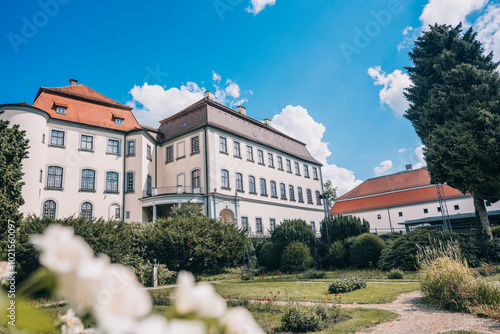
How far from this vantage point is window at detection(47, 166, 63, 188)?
23.1m

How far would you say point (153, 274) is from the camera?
1502 cm

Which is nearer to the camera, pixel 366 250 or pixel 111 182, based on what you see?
pixel 366 250

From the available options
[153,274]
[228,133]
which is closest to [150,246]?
[153,274]

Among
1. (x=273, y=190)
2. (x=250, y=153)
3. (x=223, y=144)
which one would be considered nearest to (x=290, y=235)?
(x=223, y=144)

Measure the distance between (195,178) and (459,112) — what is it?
1953cm

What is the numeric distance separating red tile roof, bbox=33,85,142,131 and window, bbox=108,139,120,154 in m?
1.13

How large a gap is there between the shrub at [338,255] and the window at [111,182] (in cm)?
1728

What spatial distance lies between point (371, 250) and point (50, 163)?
22.7 metres

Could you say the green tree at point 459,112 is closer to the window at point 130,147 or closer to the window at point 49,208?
the window at point 130,147

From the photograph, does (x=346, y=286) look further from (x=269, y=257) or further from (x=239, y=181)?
(x=239, y=181)

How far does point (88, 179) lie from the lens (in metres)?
24.9

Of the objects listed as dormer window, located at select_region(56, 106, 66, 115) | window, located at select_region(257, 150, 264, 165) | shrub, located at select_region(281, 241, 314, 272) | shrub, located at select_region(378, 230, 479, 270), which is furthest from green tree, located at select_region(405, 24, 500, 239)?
dormer window, located at select_region(56, 106, 66, 115)

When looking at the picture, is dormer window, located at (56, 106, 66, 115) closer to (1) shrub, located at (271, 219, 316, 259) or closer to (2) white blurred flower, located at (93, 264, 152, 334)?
(1) shrub, located at (271, 219, 316, 259)

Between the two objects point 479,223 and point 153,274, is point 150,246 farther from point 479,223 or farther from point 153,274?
point 479,223
